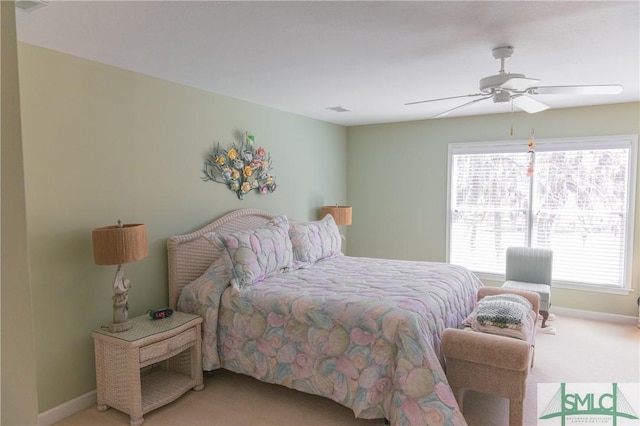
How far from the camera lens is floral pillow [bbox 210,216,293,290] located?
3.24m

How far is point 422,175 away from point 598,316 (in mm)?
2632

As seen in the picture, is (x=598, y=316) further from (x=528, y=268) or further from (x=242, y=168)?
(x=242, y=168)

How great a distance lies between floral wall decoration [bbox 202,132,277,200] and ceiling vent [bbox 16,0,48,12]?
1.94 m

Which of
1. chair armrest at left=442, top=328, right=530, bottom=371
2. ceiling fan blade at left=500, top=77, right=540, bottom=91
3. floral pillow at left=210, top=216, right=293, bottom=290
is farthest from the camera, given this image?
floral pillow at left=210, top=216, right=293, bottom=290

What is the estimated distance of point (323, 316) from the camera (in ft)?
9.07

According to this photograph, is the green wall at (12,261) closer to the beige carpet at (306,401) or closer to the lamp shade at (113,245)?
the lamp shade at (113,245)

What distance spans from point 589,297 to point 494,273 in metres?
1.04

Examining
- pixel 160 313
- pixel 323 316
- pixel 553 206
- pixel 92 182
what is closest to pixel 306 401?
pixel 323 316

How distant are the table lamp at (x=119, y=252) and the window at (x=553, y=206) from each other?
4069mm

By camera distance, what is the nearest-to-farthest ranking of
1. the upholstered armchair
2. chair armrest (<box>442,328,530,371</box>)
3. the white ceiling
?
the white ceiling
chair armrest (<box>442,328,530,371</box>)
the upholstered armchair

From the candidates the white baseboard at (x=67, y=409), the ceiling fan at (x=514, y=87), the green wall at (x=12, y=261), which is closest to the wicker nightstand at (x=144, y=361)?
the white baseboard at (x=67, y=409)

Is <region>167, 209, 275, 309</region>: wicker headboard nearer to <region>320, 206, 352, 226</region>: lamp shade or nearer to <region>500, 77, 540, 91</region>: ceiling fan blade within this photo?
<region>320, 206, 352, 226</region>: lamp shade

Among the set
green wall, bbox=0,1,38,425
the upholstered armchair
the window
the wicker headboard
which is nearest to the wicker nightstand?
the wicker headboard

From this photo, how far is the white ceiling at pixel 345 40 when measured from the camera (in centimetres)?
208
